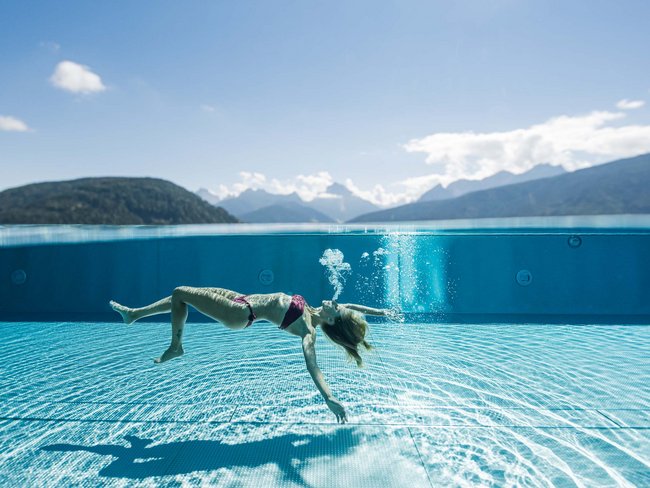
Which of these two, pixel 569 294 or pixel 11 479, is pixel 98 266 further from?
pixel 569 294

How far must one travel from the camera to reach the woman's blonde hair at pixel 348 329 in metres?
3.16

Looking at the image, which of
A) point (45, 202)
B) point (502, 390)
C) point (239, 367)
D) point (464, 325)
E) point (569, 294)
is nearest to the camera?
point (502, 390)

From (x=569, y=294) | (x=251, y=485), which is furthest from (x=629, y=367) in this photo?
(x=251, y=485)

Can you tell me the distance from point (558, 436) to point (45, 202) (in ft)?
212

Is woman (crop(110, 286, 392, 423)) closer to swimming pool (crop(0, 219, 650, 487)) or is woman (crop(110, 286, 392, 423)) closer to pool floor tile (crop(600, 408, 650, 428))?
swimming pool (crop(0, 219, 650, 487))

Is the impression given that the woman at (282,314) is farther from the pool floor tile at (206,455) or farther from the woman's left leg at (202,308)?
the pool floor tile at (206,455)

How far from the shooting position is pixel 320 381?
2623 millimetres

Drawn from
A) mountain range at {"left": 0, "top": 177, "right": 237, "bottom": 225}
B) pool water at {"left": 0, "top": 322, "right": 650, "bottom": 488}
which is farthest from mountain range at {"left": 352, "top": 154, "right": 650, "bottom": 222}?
pool water at {"left": 0, "top": 322, "right": 650, "bottom": 488}

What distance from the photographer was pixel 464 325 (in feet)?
24.4

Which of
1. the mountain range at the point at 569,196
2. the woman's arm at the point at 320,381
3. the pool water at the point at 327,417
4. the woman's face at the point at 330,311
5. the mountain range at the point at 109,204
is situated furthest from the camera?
the mountain range at the point at 569,196

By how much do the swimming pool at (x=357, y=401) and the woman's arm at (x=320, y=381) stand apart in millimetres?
470

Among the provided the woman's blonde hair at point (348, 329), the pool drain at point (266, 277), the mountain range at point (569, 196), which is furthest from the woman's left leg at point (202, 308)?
the mountain range at point (569, 196)

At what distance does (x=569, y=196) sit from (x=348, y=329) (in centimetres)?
15249

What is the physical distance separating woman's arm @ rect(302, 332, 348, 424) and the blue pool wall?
5710 mm
